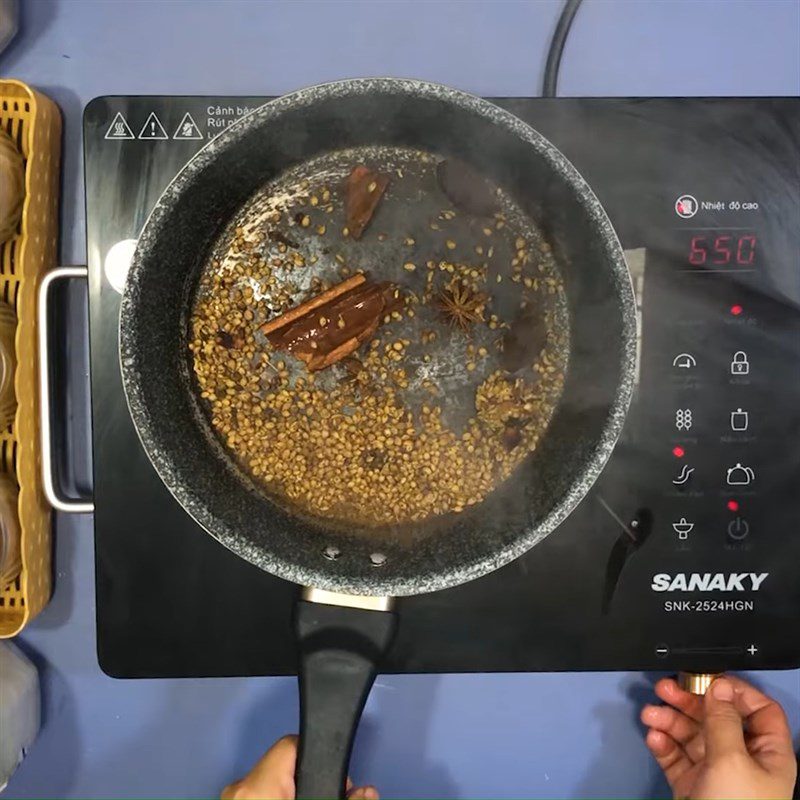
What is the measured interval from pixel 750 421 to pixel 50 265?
2.33 ft

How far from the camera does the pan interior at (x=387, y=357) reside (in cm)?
76

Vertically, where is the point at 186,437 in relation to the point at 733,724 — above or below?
above

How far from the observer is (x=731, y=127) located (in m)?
0.75

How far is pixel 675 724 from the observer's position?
0.83m

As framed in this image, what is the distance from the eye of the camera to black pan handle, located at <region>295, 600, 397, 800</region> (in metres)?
0.62

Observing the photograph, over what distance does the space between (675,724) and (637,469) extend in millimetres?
290

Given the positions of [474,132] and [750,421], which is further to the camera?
[750,421]

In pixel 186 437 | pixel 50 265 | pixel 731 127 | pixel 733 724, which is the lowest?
pixel 733 724

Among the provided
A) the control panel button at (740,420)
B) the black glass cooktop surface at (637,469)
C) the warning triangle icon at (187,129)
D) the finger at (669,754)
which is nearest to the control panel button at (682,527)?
the black glass cooktop surface at (637,469)

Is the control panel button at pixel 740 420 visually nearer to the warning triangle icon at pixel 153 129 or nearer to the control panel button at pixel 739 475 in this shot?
the control panel button at pixel 739 475

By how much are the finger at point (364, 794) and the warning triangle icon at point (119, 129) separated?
26.6 inches

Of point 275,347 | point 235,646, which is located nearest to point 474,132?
point 275,347

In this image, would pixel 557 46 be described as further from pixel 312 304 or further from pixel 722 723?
pixel 722 723

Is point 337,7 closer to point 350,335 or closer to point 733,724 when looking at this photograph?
point 350,335
